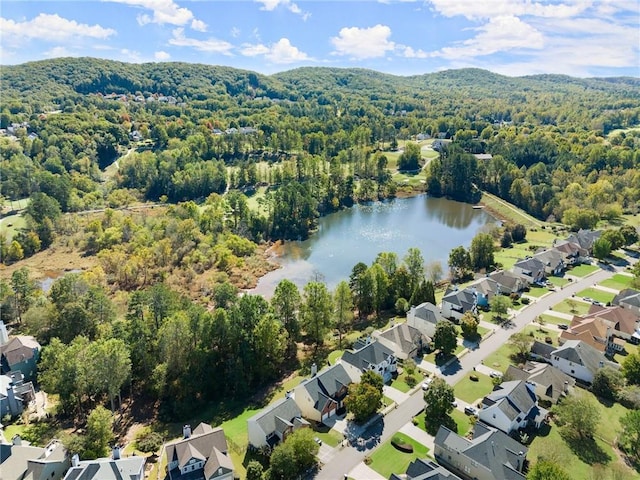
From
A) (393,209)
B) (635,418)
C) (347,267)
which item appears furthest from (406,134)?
(635,418)

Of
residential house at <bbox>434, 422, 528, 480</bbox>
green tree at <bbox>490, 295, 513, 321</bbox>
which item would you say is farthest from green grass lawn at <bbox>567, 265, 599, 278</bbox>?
residential house at <bbox>434, 422, 528, 480</bbox>

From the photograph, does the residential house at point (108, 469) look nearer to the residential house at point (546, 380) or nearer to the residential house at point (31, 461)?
the residential house at point (31, 461)

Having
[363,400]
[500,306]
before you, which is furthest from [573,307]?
[363,400]

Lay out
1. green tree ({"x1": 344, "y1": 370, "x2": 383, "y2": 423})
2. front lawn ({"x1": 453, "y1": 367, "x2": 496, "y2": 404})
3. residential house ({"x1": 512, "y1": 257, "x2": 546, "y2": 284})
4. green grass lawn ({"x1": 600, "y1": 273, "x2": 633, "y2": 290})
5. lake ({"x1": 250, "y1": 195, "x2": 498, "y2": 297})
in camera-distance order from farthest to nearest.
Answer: lake ({"x1": 250, "y1": 195, "x2": 498, "y2": 297}) < residential house ({"x1": 512, "y1": 257, "x2": 546, "y2": 284}) < green grass lawn ({"x1": 600, "y1": 273, "x2": 633, "y2": 290}) < front lawn ({"x1": 453, "y1": 367, "x2": 496, "y2": 404}) < green tree ({"x1": 344, "y1": 370, "x2": 383, "y2": 423})

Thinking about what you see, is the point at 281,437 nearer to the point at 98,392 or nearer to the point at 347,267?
the point at 98,392

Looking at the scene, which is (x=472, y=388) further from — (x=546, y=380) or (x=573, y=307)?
(x=573, y=307)

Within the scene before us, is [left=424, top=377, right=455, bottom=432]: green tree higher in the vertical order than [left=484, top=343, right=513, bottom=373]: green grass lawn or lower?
higher

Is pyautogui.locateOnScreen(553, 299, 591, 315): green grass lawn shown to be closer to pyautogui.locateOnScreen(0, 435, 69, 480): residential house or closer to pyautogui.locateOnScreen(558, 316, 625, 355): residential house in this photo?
pyautogui.locateOnScreen(558, 316, 625, 355): residential house
